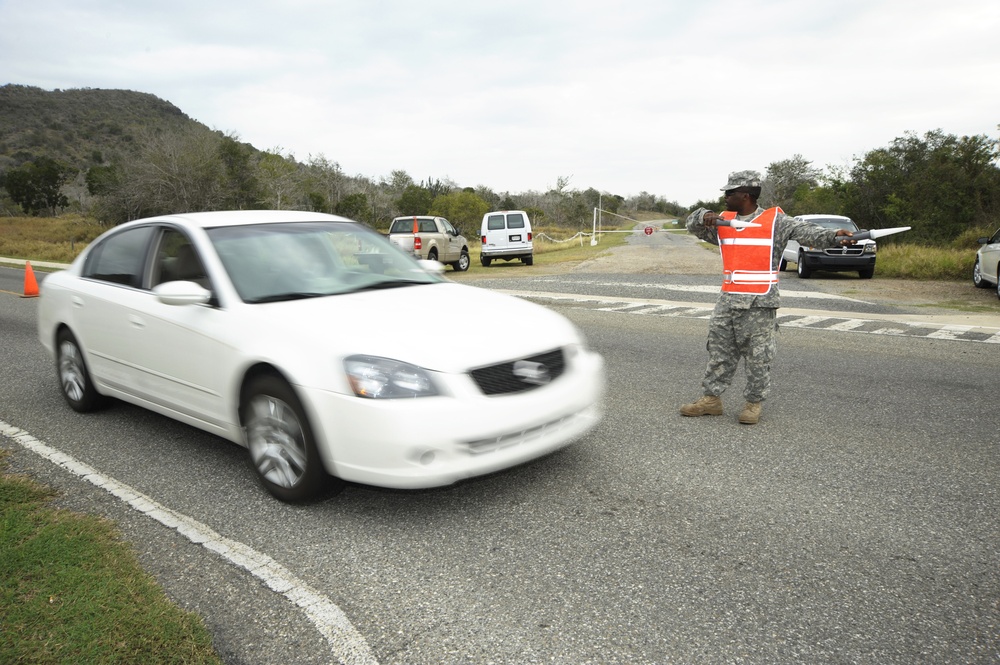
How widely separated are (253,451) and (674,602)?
238 cm

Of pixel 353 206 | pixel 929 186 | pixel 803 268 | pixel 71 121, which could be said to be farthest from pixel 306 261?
pixel 71 121

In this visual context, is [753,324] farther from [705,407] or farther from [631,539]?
[631,539]

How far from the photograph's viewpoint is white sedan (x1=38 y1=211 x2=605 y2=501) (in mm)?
3475

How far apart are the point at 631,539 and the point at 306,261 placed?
8.65ft

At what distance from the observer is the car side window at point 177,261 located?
179 inches

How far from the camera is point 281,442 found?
3.83 m

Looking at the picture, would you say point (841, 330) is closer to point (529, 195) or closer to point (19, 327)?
point (19, 327)

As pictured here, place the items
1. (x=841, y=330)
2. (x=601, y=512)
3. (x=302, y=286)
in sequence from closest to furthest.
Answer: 1. (x=601, y=512)
2. (x=302, y=286)
3. (x=841, y=330)

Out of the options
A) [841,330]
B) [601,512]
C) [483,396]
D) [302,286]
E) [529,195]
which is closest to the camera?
[483,396]

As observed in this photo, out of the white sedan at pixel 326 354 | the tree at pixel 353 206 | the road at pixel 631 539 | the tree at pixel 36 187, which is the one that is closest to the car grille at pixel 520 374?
the white sedan at pixel 326 354

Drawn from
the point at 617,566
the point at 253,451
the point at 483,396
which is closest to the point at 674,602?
the point at 617,566

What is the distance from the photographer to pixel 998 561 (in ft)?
10.6

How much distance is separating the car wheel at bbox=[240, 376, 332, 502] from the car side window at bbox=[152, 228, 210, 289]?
100cm

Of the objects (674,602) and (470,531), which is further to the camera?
(470,531)
